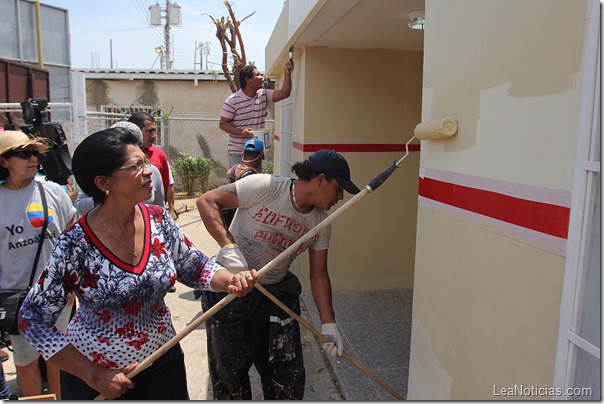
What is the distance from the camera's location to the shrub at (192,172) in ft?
41.8

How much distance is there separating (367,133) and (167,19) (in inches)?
1358

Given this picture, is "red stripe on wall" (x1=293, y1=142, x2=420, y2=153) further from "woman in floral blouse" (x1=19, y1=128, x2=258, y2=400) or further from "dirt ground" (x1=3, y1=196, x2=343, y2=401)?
"woman in floral blouse" (x1=19, y1=128, x2=258, y2=400)

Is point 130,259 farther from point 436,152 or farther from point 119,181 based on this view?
point 436,152

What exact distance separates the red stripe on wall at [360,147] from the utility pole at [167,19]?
32.1 m

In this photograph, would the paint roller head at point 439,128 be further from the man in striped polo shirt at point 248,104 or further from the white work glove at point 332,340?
the man in striped polo shirt at point 248,104

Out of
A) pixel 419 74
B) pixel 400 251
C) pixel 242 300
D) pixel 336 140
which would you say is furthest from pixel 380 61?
pixel 242 300

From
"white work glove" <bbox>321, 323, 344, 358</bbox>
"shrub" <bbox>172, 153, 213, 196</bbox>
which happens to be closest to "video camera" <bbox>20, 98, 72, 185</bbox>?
"white work glove" <bbox>321, 323, 344, 358</bbox>

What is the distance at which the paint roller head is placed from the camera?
2090 millimetres

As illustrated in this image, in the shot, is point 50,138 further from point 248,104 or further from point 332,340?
point 332,340

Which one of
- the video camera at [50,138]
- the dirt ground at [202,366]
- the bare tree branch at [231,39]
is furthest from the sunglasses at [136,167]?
the bare tree branch at [231,39]

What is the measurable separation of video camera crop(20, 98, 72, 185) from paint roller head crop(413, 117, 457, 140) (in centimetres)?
327

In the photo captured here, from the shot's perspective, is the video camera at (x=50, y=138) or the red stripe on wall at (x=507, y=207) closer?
the red stripe on wall at (x=507, y=207)

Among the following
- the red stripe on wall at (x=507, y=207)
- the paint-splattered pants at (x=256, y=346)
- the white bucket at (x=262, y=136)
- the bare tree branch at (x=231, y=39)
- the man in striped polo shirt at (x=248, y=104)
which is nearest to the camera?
the red stripe on wall at (x=507, y=207)

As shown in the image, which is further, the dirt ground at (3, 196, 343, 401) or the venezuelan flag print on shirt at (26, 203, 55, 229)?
the dirt ground at (3, 196, 343, 401)
